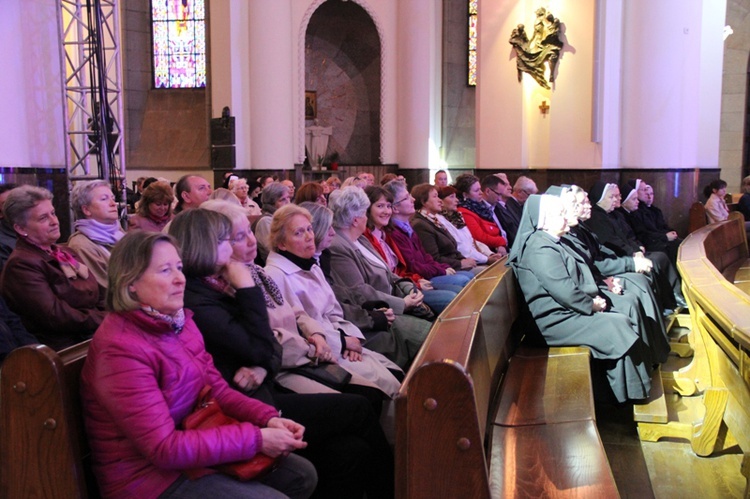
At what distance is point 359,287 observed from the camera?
434cm

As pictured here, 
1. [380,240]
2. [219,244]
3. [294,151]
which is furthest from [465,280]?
[294,151]

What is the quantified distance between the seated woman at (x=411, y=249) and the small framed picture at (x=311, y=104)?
32.5ft

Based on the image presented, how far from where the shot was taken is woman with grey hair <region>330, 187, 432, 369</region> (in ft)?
13.8

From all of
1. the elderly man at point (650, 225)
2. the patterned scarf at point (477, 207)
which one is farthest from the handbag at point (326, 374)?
the elderly man at point (650, 225)

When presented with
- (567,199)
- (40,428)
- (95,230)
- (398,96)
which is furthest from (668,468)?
(398,96)

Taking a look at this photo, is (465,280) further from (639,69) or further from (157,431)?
(639,69)

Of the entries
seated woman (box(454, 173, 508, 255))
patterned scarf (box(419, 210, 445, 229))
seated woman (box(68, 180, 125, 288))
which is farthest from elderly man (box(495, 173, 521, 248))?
seated woman (box(68, 180, 125, 288))

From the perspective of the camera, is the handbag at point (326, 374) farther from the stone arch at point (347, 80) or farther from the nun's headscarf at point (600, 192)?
the stone arch at point (347, 80)

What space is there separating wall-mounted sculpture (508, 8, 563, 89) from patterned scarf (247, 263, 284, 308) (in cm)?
923

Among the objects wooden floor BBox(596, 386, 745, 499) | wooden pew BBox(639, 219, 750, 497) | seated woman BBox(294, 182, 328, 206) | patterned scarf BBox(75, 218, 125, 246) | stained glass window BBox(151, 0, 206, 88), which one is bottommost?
wooden floor BBox(596, 386, 745, 499)

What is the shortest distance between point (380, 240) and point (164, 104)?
38.1ft

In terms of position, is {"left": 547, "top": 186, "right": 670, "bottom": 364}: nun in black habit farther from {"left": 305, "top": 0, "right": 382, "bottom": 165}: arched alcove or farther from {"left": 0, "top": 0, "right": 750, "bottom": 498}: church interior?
{"left": 305, "top": 0, "right": 382, "bottom": 165}: arched alcove

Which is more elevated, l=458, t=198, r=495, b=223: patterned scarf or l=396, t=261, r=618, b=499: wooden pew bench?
→ l=458, t=198, r=495, b=223: patterned scarf

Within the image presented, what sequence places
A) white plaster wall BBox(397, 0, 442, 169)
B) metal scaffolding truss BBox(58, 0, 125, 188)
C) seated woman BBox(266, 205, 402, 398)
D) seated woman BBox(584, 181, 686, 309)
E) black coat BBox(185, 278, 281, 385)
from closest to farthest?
black coat BBox(185, 278, 281, 385) → seated woman BBox(266, 205, 402, 398) → seated woman BBox(584, 181, 686, 309) → metal scaffolding truss BBox(58, 0, 125, 188) → white plaster wall BBox(397, 0, 442, 169)
